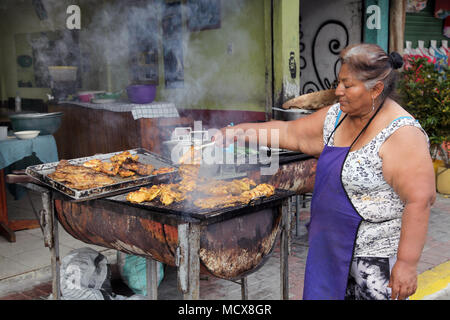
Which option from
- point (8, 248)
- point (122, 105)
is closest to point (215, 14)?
point (122, 105)

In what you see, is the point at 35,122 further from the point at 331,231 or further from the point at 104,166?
the point at 331,231

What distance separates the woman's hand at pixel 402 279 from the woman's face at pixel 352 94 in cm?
79

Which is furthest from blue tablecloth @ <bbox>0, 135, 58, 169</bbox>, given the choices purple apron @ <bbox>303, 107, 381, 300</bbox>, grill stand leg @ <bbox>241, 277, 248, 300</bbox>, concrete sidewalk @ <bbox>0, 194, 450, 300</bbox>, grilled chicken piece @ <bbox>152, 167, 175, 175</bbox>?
purple apron @ <bbox>303, 107, 381, 300</bbox>

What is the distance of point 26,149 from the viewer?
220 inches

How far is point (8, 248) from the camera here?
5.18 metres

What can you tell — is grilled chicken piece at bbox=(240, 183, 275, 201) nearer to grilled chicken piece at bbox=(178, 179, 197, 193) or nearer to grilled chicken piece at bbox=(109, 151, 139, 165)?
grilled chicken piece at bbox=(178, 179, 197, 193)

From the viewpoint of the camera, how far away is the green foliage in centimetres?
728

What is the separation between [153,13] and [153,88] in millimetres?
1590

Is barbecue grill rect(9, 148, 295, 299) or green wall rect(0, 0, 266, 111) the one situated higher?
green wall rect(0, 0, 266, 111)

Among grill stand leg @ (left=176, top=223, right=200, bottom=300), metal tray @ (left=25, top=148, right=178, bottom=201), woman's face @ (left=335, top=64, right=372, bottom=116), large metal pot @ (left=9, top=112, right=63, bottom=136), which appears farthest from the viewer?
large metal pot @ (left=9, top=112, right=63, bottom=136)

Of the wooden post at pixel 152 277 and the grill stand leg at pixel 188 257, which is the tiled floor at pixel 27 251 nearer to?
the wooden post at pixel 152 277

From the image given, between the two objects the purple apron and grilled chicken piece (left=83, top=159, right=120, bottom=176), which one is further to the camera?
Result: grilled chicken piece (left=83, top=159, right=120, bottom=176)

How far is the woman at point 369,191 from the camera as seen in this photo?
2.12 m

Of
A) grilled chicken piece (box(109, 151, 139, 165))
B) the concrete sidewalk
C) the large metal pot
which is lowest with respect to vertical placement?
the concrete sidewalk
